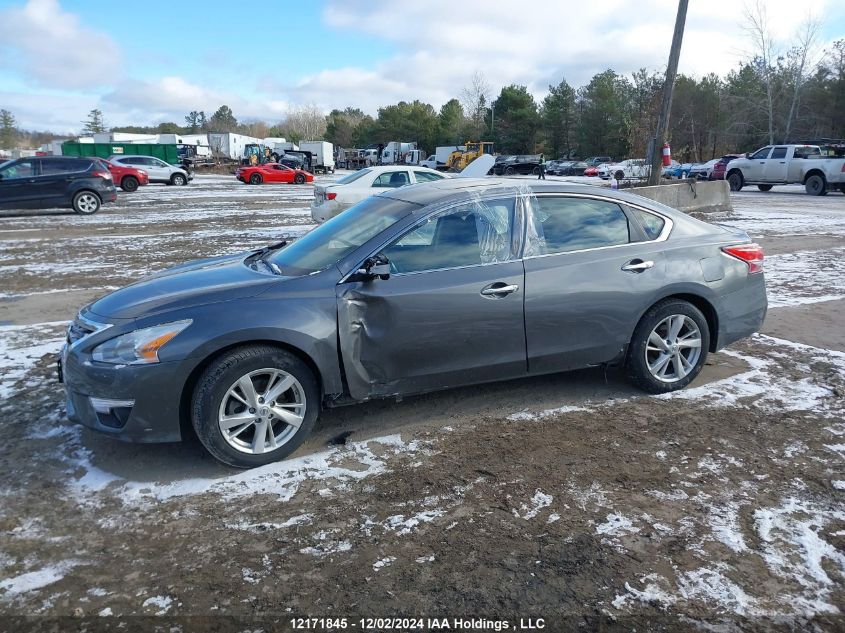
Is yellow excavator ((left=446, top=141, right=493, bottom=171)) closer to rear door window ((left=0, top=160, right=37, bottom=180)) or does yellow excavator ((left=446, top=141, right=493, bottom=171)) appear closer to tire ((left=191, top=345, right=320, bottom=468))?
rear door window ((left=0, top=160, right=37, bottom=180))

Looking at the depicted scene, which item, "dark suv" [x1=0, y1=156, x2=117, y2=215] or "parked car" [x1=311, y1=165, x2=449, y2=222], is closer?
"parked car" [x1=311, y1=165, x2=449, y2=222]

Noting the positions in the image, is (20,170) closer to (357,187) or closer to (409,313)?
(357,187)

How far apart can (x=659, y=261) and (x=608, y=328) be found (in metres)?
0.66

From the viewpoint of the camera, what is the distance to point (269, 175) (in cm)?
4025

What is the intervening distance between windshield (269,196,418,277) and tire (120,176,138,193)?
28.4m

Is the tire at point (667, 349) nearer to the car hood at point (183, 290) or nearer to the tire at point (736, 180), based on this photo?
the car hood at point (183, 290)

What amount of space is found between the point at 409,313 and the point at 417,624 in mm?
1963

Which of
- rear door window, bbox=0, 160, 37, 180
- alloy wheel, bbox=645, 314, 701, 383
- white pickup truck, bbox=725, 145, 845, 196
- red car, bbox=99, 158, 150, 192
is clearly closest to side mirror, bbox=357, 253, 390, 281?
alloy wheel, bbox=645, 314, 701, 383

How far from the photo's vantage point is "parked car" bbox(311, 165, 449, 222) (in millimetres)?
14008

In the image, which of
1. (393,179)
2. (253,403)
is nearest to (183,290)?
(253,403)

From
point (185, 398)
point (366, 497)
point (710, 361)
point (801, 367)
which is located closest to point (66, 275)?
point (185, 398)

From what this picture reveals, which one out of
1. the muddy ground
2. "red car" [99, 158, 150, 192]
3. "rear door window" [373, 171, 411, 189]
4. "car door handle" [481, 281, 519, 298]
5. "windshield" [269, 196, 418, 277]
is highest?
"red car" [99, 158, 150, 192]

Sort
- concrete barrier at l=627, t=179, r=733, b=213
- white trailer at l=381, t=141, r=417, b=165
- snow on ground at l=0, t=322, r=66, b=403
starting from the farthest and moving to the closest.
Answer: white trailer at l=381, t=141, r=417, b=165
concrete barrier at l=627, t=179, r=733, b=213
snow on ground at l=0, t=322, r=66, b=403

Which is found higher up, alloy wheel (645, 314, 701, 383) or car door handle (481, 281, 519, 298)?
car door handle (481, 281, 519, 298)
